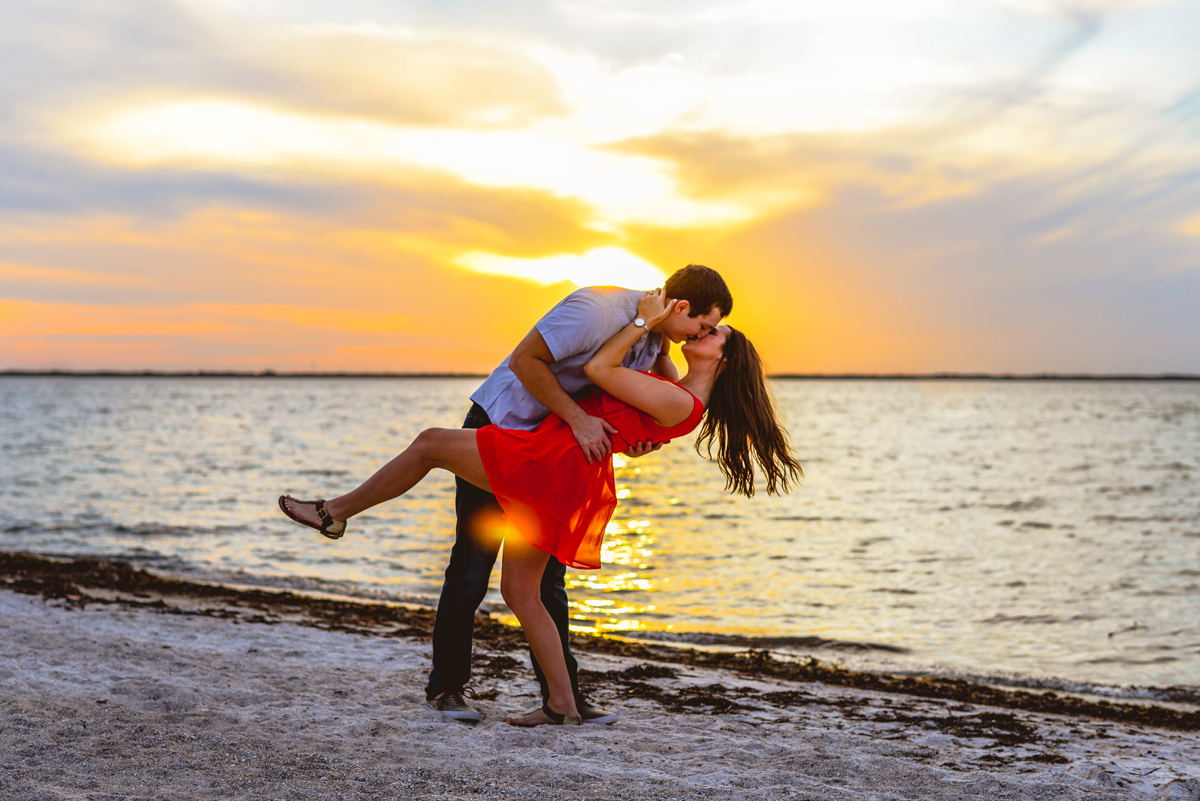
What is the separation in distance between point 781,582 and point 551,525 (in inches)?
316

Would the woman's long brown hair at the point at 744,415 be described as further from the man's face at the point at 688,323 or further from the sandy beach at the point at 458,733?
the sandy beach at the point at 458,733

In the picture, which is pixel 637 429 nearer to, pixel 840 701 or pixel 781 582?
pixel 840 701

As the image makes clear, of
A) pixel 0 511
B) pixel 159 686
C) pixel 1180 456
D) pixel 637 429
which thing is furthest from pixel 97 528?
pixel 1180 456

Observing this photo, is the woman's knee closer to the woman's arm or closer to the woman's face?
the woman's arm

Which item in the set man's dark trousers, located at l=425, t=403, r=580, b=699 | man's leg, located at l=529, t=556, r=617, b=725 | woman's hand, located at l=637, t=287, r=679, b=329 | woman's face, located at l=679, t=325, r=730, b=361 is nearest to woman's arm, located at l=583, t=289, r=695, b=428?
woman's hand, located at l=637, t=287, r=679, b=329

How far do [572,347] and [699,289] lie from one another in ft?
2.08

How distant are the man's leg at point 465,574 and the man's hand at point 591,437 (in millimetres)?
620

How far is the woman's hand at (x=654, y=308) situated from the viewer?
391cm

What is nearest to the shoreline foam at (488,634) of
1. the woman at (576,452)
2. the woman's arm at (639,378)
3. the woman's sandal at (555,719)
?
the woman's sandal at (555,719)

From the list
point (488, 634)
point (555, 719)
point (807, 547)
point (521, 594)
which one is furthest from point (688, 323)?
point (807, 547)

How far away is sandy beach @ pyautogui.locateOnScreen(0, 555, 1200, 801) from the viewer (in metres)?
3.53

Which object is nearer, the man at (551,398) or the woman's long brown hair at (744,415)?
the man at (551,398)

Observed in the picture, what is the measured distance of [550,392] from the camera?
3.92 m

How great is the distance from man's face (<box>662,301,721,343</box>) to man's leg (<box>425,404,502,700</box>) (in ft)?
3.36
